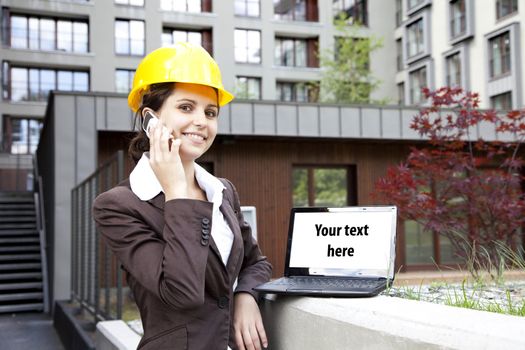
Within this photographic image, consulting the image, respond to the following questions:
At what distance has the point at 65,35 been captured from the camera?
94.9 ft

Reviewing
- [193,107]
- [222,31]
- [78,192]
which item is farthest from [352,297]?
[222,31]

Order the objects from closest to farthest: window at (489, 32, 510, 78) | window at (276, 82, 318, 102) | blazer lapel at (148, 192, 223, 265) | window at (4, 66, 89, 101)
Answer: blazer lapel at (148, 192, 223, 265) → window at (489, 32, 510, 78) → window at (4, 66, 89, 101) → window at (276, 82, 318, 102)

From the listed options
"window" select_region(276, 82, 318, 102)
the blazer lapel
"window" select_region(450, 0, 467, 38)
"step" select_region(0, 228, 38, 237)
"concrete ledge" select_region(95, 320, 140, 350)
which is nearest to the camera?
the blazer lapel

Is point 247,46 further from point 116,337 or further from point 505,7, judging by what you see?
point 116,337

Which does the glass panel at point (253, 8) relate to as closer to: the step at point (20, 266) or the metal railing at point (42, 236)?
the metal railing at point (42, 236)

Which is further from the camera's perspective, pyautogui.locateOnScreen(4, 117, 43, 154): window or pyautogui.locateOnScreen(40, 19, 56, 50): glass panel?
pyautogui.locateOnScreen(4, 117, 43, 154): window

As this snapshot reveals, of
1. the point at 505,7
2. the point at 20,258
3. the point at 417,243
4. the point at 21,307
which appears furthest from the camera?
the point at 505,7

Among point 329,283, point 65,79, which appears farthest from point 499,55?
point 329,283

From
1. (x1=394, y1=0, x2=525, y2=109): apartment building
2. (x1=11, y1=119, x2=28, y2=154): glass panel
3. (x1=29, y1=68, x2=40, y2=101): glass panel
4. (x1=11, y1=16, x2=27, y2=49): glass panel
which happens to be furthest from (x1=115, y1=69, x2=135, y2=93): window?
(x1=394, y1=0, x2=525, y2=109): apartment building

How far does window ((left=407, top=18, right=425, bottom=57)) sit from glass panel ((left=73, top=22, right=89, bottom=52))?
1560 centimetres

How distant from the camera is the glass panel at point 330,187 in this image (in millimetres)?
12461

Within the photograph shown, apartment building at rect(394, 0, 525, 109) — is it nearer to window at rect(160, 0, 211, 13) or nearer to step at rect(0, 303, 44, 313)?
window at rect(160, 0, 211, 13)

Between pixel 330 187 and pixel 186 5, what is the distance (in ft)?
63.2

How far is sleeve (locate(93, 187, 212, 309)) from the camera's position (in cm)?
157
